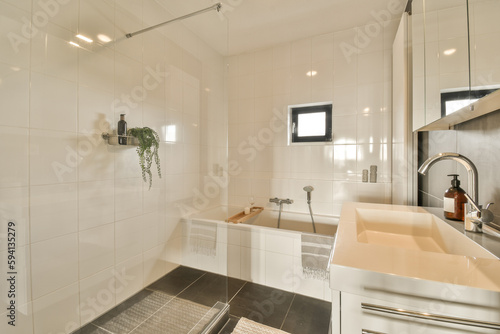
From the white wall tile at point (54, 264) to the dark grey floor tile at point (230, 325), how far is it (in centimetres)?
101

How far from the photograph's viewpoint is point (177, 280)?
6.23 ft

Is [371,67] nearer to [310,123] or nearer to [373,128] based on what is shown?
[373,128]

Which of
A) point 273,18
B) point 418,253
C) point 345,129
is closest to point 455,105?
point 418,253

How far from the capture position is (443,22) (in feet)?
3.41

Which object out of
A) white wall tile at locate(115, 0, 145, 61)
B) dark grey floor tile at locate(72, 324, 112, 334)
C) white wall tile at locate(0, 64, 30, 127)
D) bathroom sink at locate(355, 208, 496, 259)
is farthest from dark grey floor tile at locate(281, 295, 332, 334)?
white wall tile at locate(115, 0, 145, 61)

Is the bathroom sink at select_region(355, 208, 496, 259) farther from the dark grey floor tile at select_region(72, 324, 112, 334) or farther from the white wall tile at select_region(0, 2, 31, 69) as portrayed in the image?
the white wall tile at select_region(0, 2, 31, 69)

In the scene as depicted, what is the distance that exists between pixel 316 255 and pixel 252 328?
0.70 m

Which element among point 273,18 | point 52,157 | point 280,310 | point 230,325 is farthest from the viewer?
point 273,18

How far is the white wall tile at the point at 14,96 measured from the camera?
1.01 meters

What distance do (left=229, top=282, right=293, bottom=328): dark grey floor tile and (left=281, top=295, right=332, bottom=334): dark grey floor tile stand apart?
5 centimetres

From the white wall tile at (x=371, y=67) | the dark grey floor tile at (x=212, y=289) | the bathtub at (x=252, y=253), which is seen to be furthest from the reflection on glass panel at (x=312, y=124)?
the dark grey floor tile at (x=212, y=289)

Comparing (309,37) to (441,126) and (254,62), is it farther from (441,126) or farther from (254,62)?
(441,126)

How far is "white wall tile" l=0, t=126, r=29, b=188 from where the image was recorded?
1014 mm

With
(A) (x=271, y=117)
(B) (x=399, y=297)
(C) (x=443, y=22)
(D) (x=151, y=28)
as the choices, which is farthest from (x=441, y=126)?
(D) (x=151, y=28)
